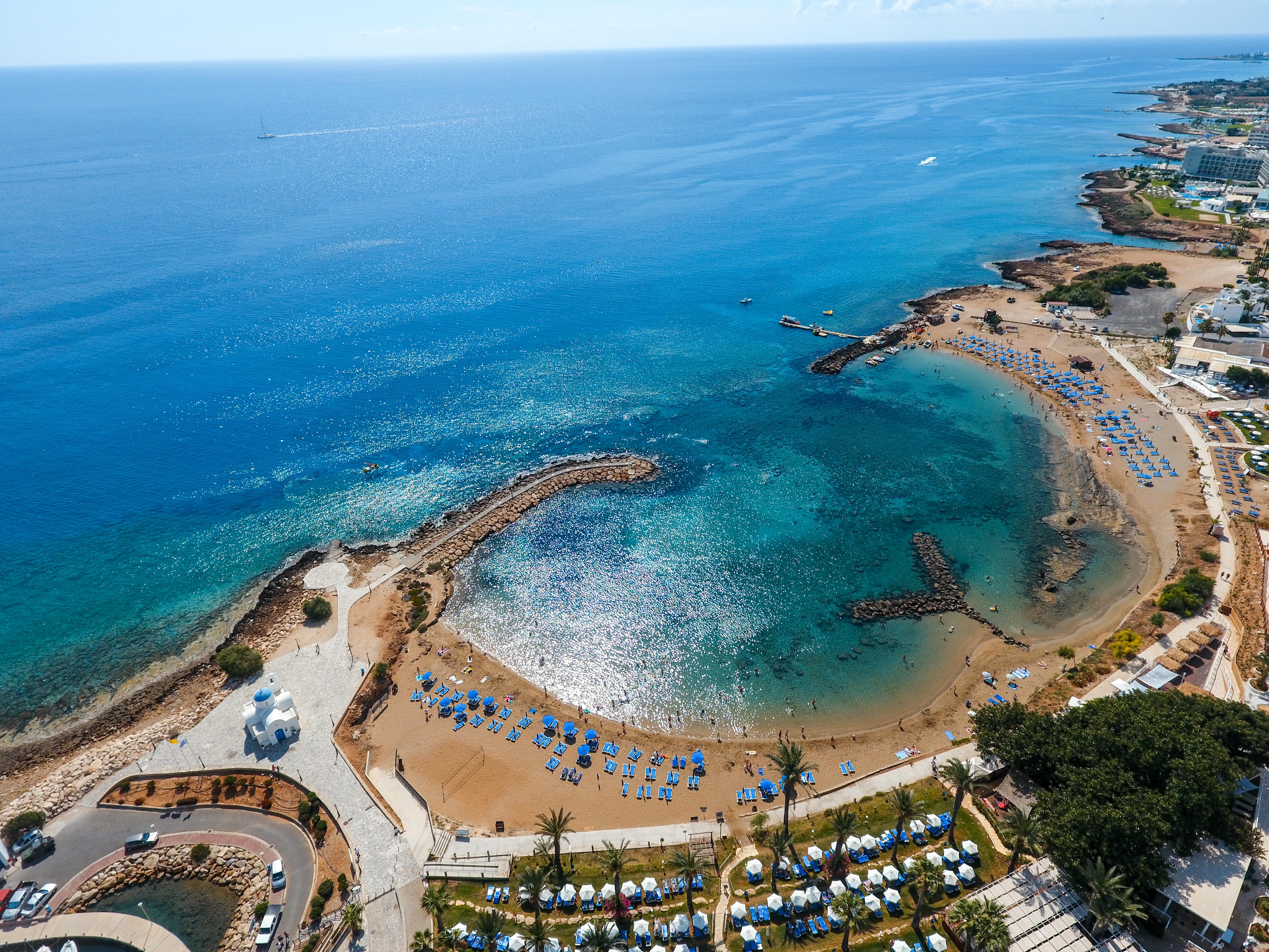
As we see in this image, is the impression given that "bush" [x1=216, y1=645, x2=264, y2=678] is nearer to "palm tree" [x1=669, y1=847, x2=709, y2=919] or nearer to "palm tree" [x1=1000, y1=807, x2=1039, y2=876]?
"palm tree" [x1=669, y1=847, x2=709, y2=919]

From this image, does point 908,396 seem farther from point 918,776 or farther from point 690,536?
point 918,776

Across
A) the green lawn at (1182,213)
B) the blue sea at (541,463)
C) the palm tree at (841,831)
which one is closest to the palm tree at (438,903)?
the blue sea at (541,463)

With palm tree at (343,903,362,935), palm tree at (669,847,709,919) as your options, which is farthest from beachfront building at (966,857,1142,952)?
palm tree at (343,903,362,935)

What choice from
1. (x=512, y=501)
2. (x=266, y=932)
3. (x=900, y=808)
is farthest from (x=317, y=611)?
(x=900, y=808)

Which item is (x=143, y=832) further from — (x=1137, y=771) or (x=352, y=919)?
(x=1137, y=771)

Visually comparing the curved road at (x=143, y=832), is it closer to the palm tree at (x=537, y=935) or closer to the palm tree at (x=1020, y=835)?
the palm tree at (x=537, y=935)
